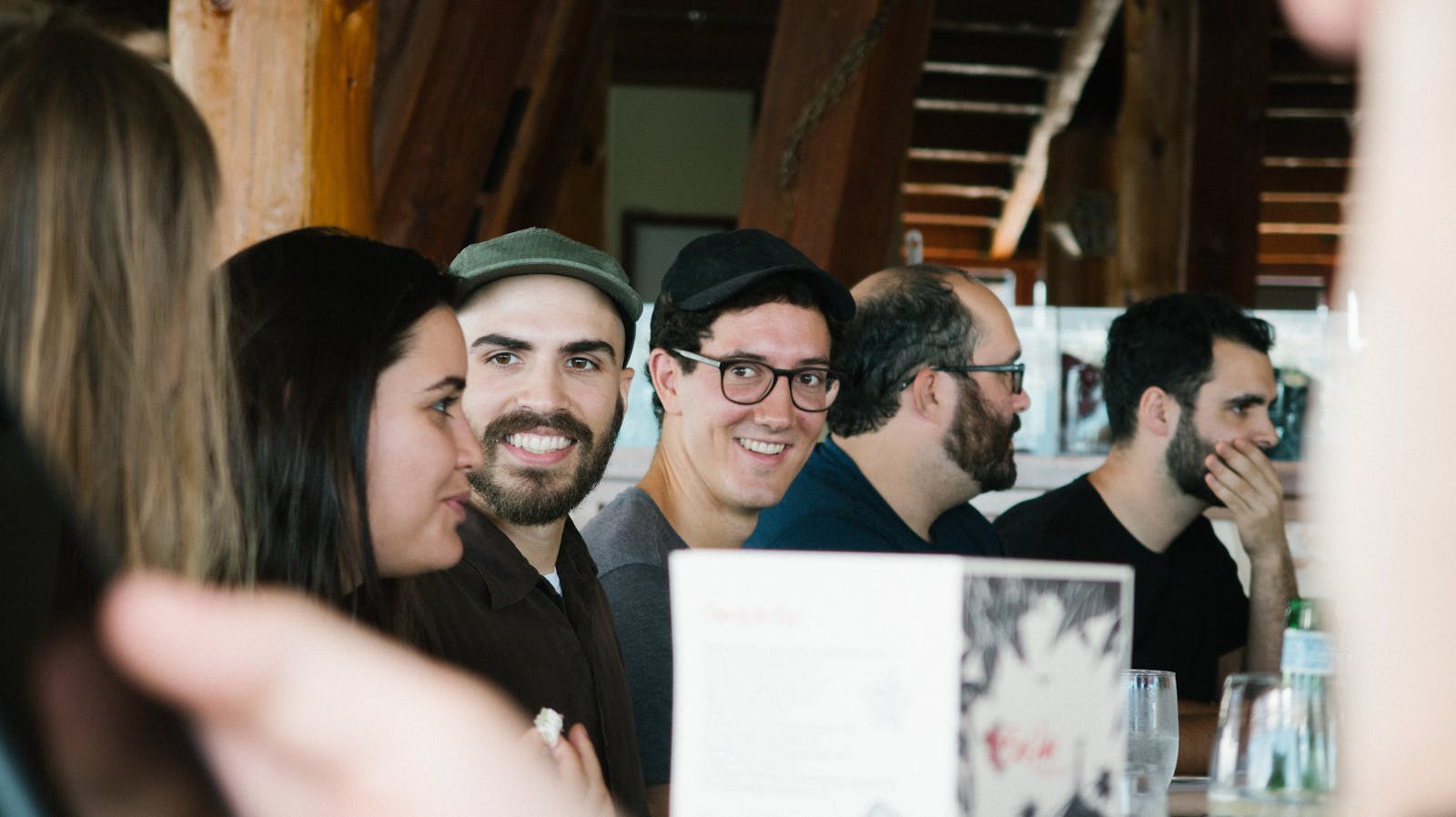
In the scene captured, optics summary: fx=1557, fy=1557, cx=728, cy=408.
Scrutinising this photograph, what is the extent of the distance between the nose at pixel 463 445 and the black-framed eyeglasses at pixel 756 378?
1.05m

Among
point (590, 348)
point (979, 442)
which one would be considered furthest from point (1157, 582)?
point (590, 348)

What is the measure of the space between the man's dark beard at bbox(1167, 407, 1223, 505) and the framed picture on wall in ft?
19.9

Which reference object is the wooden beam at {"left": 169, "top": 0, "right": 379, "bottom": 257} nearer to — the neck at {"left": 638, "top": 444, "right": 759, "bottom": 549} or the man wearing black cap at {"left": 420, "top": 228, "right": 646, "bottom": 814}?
the man wearing black cap at {"left": 420, "top": 228, "right": 646, "bottom": 814}

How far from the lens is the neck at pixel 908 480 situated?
112 inches

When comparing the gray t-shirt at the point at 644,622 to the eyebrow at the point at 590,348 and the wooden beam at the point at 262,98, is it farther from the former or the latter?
the wooden beam at the point at 262,98

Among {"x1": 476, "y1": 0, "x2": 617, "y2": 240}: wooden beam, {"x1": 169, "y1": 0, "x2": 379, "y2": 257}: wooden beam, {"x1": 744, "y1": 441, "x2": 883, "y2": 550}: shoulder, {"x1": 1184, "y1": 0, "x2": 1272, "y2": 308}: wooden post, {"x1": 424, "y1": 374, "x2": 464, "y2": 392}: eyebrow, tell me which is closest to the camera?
{"x1": 424, "y1": 374, "x2": 464, "y2": 392}: eyebrow

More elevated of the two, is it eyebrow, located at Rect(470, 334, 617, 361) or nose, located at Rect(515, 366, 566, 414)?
eyebrow, located at Rect(470, 334, 617, 361)

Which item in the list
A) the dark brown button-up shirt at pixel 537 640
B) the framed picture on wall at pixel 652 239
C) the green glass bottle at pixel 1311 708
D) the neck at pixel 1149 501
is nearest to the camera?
the green glass bottle at pixel 1311 708

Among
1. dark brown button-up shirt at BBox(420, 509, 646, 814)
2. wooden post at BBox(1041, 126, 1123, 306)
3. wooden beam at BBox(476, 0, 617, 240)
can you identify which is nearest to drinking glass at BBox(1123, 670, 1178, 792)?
dark brown button-up shirt at BBox(420, 509, 646, 814)

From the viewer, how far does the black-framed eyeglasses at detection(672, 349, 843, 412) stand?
2.59 metres

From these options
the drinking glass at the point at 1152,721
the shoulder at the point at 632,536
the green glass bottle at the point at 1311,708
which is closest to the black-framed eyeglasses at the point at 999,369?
the shoulder at the point at 632,536

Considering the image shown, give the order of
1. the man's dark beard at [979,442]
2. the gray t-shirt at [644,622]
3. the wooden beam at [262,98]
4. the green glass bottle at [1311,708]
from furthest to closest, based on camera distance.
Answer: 1. the man's dark beard at [979,442]
2. the wooden beam at [262,98]
3. the gray t-shirt at [644,622]
4. the green glass bottle at [1311,708]

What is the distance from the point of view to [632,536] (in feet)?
7.47

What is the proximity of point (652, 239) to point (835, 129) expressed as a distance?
567 cm
